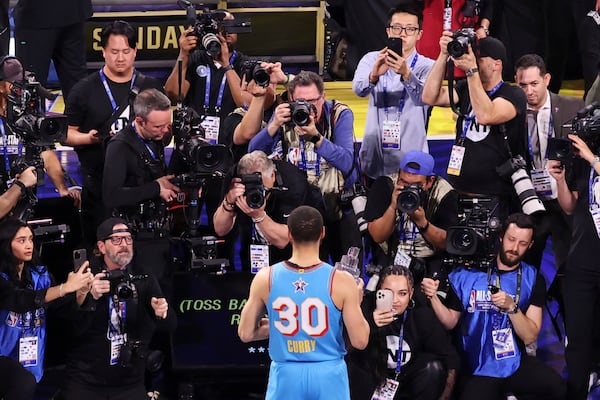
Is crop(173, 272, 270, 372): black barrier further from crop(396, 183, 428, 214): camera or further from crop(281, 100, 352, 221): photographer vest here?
crop(396, 183, 428, 214): camera

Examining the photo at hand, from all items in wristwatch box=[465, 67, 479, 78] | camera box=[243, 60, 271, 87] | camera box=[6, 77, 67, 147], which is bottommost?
camera box=[6, 77, 67, 147]

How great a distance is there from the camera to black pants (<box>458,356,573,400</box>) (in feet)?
23.4

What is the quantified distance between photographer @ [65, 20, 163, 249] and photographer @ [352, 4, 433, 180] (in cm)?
130

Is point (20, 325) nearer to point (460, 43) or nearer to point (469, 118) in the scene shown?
point (469, 118)

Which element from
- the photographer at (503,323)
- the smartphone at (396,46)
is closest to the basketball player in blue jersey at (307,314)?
the photographer at (503,323)

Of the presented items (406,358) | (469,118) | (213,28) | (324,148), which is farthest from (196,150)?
(406,358)

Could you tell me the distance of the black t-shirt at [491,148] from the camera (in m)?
7.07

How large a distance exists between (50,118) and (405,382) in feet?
8.01

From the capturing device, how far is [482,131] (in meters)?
7.11

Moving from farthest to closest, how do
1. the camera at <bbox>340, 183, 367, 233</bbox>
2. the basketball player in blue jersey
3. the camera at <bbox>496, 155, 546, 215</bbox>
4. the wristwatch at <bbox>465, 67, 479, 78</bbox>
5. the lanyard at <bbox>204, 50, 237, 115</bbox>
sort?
the lanyard at <bbox>204, 50, 237, 115</bbox>, the camera at <bbox>340, 183, 367, 233</bbox>, the camera at <bbox>496, 155, 546, 215</bbox>, the wristwatch at <bbox>465, 67, 479, 78</bbox>, the basketball player in blue jersey

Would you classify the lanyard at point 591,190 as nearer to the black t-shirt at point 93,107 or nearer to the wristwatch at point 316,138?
the wristwatch at point 316,138

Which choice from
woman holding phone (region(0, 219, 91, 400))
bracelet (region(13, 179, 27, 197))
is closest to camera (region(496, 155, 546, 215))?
woman holding phone (region(0, 219, 91, 400))

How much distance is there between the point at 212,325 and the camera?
7371mm

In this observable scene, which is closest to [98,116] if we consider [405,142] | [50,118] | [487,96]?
[50,118]
